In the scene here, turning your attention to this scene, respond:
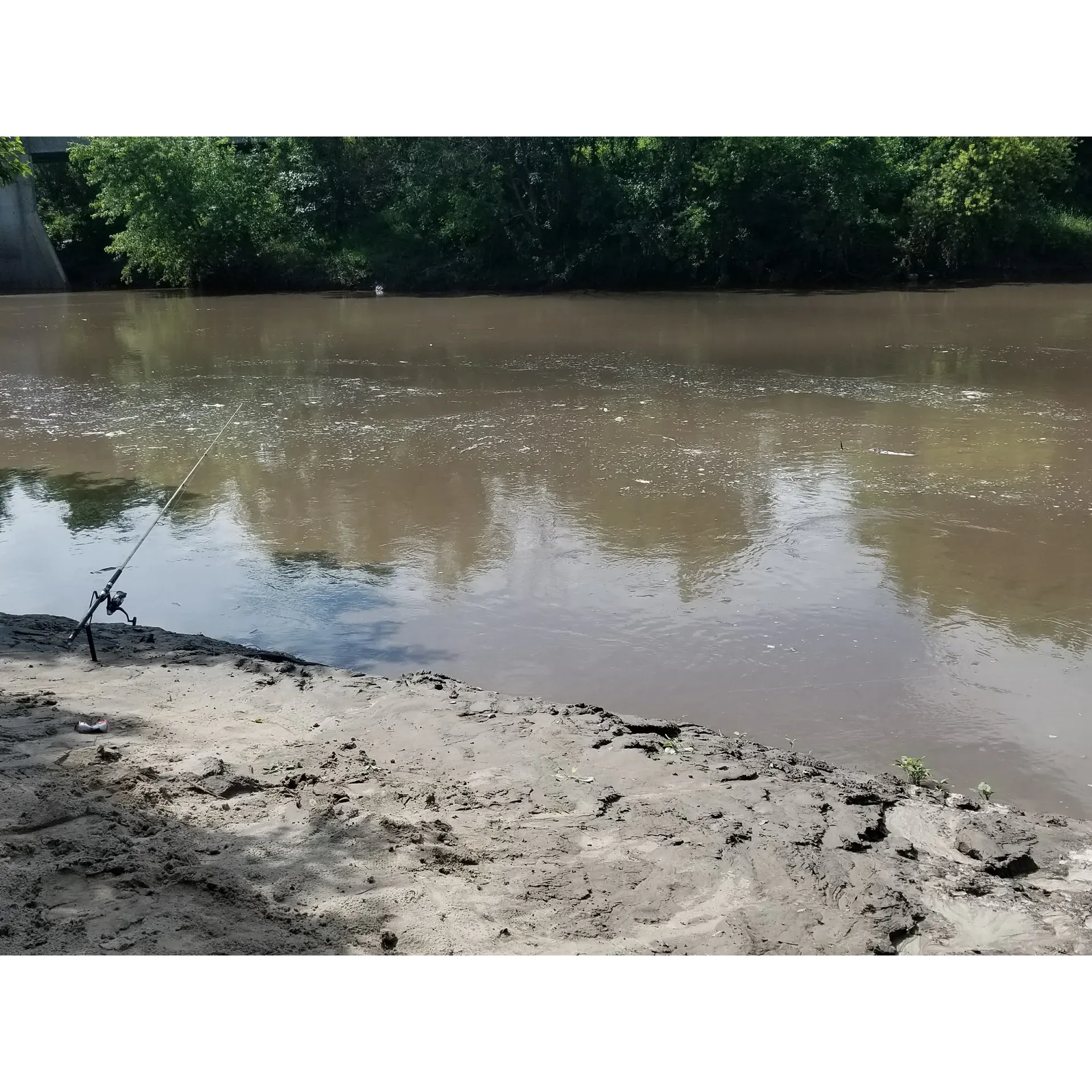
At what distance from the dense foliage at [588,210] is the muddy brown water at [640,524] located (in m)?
8.48

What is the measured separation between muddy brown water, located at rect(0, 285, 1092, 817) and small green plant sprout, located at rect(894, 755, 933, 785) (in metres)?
0.13

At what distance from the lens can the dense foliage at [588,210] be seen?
2222cm

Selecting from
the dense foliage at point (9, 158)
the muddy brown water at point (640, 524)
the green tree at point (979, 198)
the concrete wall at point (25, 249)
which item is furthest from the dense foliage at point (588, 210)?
the dense foliage at point (9, 158)

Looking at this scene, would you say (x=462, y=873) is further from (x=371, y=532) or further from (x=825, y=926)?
(x=371, y=532)

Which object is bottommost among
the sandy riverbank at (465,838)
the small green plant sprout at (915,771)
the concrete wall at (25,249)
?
the small green plant sprout at (915,771)

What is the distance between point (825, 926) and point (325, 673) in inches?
106

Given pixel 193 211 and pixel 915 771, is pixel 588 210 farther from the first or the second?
pixel 915 771

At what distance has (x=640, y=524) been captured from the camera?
7.44 m

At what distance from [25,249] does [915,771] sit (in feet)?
82.9

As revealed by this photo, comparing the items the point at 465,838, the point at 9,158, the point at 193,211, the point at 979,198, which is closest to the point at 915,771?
the point at 465,838

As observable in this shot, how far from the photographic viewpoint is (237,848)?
3213mm

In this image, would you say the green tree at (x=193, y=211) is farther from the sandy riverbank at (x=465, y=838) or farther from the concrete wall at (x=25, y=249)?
the sandy riverbank at (x=465, y=838)

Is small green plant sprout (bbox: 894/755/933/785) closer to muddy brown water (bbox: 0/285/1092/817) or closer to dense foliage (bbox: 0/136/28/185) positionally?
muddy brown water (bbox: 0/285/1092/817)
